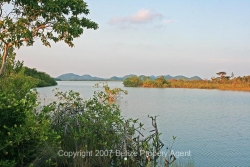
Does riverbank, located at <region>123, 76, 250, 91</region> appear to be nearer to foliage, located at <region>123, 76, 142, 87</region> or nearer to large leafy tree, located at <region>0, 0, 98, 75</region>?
foliage, located at <region>123, 76, 142, 87</region>

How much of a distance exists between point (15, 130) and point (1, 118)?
0.92ft

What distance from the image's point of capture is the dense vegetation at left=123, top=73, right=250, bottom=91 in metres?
46.4

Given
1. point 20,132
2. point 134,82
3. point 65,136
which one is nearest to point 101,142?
point 65,136

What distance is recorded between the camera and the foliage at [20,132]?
3.53m

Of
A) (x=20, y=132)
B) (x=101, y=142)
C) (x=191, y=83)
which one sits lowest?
(x=101, y=142)

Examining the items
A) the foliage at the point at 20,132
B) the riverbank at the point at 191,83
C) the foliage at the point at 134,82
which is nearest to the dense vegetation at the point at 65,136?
the foliage at the point at 20,132

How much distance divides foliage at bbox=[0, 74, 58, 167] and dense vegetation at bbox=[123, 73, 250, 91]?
145 ft

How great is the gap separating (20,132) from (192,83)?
161 ft

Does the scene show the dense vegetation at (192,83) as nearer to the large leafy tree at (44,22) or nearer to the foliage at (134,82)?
the foliage at (134,82)

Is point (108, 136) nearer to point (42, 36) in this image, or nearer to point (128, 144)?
point (128, 144)

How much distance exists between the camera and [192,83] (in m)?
50.8

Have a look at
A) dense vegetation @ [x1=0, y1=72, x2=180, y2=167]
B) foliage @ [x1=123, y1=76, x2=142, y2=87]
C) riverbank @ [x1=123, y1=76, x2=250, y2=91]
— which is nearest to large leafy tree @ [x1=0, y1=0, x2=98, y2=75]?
dense vegetation @ [x1=0, y1=72, x2=180, y2=167]

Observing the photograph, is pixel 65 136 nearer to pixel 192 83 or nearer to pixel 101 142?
pixel 101 142

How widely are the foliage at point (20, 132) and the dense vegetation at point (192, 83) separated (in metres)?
44.2
